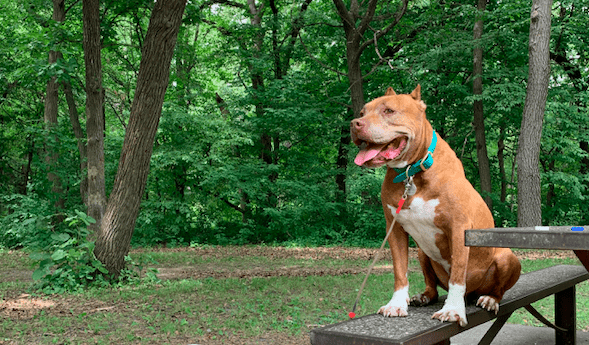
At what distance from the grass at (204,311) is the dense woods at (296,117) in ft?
21.9

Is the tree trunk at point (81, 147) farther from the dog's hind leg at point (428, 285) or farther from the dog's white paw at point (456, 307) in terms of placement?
the dog's white paw at point (456, 307)

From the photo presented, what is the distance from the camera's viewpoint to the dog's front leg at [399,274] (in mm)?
2284

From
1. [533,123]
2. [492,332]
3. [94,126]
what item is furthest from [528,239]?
[533,123]

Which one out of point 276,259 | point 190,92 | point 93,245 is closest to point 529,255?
point 276,259

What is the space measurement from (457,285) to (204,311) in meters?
4.44

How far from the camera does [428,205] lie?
216cm

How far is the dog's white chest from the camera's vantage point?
2.17 meters

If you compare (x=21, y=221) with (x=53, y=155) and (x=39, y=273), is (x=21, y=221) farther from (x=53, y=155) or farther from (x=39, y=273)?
(x=39, y=273)

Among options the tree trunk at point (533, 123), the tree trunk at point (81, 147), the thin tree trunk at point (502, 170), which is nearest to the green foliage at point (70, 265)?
the tree trunk at point (81, 147)

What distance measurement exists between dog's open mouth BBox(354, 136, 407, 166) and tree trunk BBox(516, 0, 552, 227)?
11414 millimetres

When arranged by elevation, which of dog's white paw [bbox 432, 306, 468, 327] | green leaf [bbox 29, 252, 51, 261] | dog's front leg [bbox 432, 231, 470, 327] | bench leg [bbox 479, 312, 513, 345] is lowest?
green leaf [bbox 29, 252, 51, 261]

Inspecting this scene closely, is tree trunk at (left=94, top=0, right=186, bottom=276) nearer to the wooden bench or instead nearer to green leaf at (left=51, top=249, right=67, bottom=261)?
green leaf at (left=51, top=249, right=67, bottom=261)

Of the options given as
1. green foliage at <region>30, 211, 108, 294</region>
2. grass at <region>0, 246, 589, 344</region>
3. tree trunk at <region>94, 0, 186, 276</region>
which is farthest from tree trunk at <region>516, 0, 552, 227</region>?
green foliage at <region>30, 211, 108, 294</region>

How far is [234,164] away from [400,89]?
6399 millimetres
